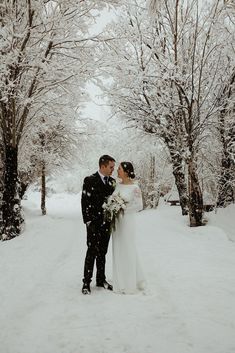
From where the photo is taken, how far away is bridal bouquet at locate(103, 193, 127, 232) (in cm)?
558

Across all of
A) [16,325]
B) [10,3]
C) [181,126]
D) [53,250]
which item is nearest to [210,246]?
[53,250]

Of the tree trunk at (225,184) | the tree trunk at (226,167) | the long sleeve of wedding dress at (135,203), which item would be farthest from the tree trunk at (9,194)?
the tree trunk at (225,184)

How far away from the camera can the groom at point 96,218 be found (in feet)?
18.4

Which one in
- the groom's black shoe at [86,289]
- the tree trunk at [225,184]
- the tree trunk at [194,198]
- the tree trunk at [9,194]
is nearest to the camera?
the groom's black shoe at [86,289]

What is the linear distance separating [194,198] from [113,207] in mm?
7056

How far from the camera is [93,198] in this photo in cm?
566

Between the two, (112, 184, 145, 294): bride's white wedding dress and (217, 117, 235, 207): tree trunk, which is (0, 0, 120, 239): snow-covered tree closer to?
(112, 184, 145, 294): bride's white wedding dress

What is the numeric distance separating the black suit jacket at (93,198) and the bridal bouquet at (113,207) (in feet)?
0.39

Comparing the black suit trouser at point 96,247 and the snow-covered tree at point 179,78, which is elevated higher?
the snow-covered tree at point 179,78

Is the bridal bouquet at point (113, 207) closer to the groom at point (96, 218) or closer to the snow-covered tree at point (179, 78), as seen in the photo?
the groom at point (96, 218)

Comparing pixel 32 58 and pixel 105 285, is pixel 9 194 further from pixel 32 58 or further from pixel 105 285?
pixel 105 285

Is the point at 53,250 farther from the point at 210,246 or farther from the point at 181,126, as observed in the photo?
the point at 181,126

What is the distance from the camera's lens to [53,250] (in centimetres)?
944

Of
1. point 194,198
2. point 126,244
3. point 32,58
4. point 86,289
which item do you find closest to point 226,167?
point 194,198
